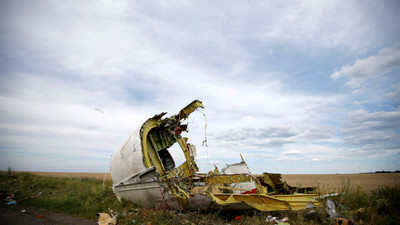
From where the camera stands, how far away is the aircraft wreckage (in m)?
5.99

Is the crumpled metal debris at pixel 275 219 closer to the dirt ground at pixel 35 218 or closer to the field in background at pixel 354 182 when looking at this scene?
the field in background at pixel 354 182

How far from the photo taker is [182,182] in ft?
24.2

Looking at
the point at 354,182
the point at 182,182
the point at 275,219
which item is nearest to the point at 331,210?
the point at 275,219

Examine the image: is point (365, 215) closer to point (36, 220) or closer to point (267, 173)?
point (267, 173)

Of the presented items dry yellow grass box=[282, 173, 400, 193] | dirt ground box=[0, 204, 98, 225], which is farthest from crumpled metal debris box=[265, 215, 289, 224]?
dirt ground box=[0, 204, 98, 225]

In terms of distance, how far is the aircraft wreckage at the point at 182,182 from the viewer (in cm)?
599

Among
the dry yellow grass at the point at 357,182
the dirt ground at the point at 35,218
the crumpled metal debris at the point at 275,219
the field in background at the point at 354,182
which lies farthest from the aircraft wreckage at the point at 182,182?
the dry yellow grass at the point at 357,182

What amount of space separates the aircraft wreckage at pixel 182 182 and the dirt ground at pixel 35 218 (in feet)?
6.39

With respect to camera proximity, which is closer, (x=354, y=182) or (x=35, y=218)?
(x=35, y=218)

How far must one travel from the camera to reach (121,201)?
8836 mm

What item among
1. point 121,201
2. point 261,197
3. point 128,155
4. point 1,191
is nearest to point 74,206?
point 121,201

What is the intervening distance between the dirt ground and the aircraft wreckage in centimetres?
195

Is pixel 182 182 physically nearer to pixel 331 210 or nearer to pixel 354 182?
pixel 331 210

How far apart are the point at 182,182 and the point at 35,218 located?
5108mm
